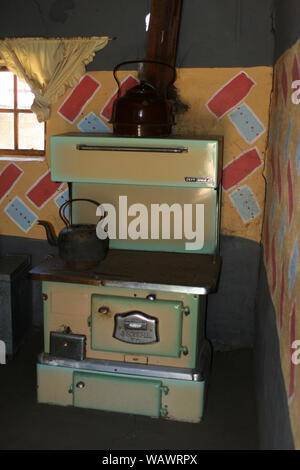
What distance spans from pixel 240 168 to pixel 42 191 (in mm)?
1234

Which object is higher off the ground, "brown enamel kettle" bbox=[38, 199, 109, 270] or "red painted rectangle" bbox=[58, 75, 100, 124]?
"red painted rectangle" bbox=[58, 75, 100, 124]

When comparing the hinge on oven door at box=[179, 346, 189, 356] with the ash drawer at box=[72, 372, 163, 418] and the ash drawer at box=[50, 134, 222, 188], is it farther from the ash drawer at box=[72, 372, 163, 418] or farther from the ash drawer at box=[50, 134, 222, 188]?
the ash drawer at box=[50, 134, 222, 188]

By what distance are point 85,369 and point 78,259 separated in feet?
1.76

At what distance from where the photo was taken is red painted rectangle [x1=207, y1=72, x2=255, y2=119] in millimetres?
2992

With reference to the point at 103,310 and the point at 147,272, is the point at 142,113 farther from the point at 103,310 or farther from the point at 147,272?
the point at 103,310

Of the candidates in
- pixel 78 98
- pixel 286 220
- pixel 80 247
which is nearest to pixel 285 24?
pixel 286 220

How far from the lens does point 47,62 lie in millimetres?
3127

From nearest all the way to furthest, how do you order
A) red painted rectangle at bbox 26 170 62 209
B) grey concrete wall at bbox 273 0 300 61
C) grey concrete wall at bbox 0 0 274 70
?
grey concrete wall at bbox 273 0 300 61, grey concrete wall at bbox 0 0 274 70, red painted rectangle at bbox 26 170 62 209

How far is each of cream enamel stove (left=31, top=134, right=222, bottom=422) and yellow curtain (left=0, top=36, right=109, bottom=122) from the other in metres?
0.61

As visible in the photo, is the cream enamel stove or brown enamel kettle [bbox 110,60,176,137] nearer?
the cream enamel stove

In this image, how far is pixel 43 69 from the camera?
3.14 metres

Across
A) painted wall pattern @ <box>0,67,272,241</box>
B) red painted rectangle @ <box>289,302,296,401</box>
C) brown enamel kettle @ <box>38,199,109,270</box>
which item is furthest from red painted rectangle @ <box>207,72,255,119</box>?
red painted rectangle @ <box>289,302,296,401</box>

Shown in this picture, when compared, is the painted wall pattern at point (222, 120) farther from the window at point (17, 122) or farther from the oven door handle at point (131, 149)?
the oven door handle at point (131, 149)
